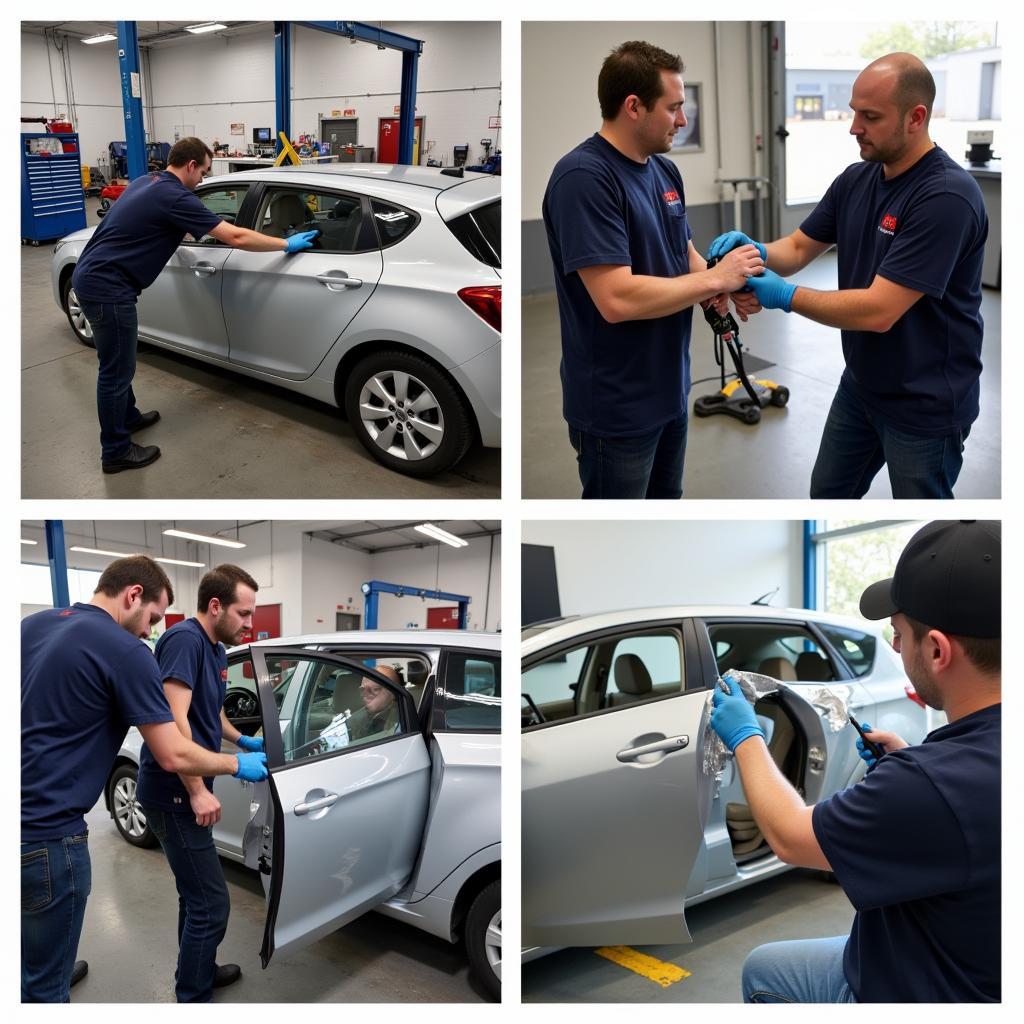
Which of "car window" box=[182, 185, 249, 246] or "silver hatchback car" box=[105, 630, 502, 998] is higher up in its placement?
"car window" box=[182, 185, 249, 246]

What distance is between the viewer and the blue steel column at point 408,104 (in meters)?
4.95

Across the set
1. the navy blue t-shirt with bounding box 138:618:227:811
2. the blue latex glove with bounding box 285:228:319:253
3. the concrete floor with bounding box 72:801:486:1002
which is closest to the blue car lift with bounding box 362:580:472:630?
the concrete floor with bounding box 72:801:486:1002

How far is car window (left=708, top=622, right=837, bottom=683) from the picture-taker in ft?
9.42

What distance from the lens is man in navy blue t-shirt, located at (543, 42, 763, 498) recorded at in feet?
5.88

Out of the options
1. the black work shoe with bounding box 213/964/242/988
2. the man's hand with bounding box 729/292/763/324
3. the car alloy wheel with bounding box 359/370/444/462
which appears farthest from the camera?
the car alloy wheel with bounding box 359/370/444/462

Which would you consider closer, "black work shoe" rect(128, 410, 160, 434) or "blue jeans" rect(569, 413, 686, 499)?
"blue jeans" rect(569, 413, 686, 499)

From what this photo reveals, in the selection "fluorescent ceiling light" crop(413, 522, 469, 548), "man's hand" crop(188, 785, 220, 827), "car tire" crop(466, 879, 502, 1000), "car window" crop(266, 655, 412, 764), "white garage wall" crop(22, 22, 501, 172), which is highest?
"white garage wall" crop(22, 22, 501, 172)

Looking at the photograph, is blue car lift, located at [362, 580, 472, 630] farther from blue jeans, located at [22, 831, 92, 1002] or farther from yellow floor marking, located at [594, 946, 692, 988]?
blue jeans, located at [22, 831, 92, 1002]

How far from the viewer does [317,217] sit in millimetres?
3082

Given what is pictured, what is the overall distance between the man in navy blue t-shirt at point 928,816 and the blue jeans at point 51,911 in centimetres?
151

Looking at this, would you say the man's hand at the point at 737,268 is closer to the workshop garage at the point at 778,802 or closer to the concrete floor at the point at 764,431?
the workshop garage at the point at 778,802

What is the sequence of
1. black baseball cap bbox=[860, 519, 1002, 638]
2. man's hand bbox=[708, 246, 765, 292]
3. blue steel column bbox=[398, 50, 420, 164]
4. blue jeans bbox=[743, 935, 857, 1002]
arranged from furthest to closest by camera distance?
blue steel column bbox=[398, 50, 420, 164]
man's hand bbox=[708, 246, 765, 292]
blue jeans bbox=[743, 935, 857, 1002]
black baseball cap bbox=[860, 519, 1002, 638]

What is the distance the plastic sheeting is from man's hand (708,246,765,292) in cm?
94

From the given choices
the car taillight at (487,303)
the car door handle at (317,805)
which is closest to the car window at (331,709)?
the car door handle at (317,805)
